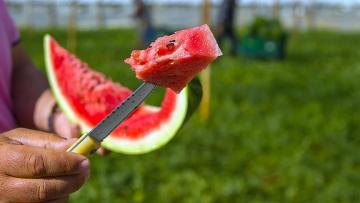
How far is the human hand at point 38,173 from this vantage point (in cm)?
76

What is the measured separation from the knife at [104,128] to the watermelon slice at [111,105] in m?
0.34

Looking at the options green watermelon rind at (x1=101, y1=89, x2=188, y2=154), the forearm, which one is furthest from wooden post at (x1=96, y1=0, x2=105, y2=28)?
green watermelon rind at (x1=101, y1=89, x2=188, y2=154)

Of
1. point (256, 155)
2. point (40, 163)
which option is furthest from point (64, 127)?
point (256, 155)

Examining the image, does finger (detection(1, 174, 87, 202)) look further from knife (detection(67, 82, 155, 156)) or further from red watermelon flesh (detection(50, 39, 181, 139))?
red watermelon flesh (detection(50, 39, 181, 139))

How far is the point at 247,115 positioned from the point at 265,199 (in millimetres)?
1724

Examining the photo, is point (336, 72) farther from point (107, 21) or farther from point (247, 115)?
point (107, 21)

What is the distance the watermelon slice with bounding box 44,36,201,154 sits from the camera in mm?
1267

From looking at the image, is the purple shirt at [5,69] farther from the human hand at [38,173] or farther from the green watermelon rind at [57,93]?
the human hand at [38,173]

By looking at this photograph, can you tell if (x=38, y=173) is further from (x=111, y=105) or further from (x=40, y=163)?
(x=111, y=105)

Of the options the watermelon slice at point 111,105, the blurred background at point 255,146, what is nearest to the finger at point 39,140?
the watermelon slice at point 111,105

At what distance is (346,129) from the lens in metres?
4.46

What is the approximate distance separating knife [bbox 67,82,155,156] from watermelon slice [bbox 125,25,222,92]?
40 millimetres

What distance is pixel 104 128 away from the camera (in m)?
0.80

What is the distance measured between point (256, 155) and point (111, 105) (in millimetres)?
2475
